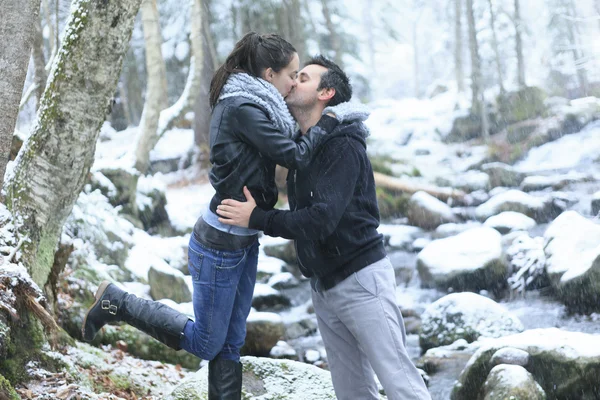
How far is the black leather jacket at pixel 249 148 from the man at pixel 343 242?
0.29ft

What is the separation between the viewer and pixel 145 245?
36.8 ft

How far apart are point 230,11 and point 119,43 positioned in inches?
751

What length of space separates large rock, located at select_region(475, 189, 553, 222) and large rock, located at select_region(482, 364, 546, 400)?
9.71 metres

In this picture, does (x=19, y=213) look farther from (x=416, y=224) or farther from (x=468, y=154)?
(x=468, y=154)

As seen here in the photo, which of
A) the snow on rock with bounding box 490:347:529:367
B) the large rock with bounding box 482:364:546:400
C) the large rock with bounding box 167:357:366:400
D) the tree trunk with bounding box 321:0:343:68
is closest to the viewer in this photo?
the large rock with bounding box 167:357:366:400

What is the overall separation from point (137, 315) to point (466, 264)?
7.70 m

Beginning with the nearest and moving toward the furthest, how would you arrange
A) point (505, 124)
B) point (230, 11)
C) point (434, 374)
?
point (434, 374)
point (230, 11)
point (505, 124)

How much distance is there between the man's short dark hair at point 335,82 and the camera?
3434 mm

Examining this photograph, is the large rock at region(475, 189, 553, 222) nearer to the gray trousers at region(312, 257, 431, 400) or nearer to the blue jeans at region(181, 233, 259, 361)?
the gray trousers at region(312, 257, 431, 400)

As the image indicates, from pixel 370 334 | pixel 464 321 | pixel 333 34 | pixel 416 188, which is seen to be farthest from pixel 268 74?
pixel 333 34

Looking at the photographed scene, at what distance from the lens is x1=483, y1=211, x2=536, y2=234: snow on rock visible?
1377 centimetres

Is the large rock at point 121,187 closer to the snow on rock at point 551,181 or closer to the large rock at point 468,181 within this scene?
the large rock at point 468,181

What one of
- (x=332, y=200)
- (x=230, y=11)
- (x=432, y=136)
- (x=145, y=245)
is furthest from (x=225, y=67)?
(x=432, y=136)

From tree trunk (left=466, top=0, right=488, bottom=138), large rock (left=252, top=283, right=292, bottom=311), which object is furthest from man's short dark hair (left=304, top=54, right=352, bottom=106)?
tree trunk (left=466, top=0, right=488, bottom=138)
